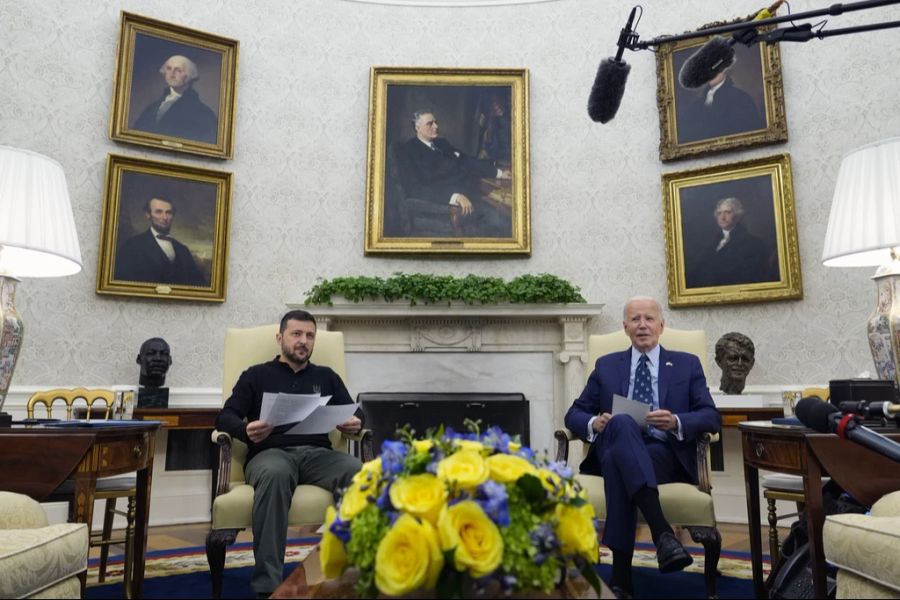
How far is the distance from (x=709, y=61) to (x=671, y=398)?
5.20ft

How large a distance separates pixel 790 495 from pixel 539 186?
3.63 meters

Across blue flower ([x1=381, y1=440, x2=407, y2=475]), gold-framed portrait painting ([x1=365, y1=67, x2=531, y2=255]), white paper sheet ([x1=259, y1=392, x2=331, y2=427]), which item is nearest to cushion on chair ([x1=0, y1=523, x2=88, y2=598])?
white paper sheet ([x1=259, y1=392, x2=331, y2=427])

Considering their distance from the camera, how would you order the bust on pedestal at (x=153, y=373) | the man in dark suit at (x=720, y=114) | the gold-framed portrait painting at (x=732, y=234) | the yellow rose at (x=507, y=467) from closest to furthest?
the yellow rose at (x=507, y=467), the bust on pedestal at (x=153, y=373), the gold-framed portrait painting at (x=732, y=234), the man in dark suit at (x=720, y=114)

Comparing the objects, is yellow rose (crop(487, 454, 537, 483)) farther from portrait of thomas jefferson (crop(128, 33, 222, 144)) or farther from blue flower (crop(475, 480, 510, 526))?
portrait of thomas jefferson (crop(128, 33, 222, 144))

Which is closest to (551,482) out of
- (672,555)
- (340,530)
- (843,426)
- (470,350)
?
(340,530)

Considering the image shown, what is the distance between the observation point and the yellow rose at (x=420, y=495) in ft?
3.97

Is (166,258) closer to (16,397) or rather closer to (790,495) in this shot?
(16,397)

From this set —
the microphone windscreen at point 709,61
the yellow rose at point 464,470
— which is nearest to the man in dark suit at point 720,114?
the microphone windscreen at point 709,61

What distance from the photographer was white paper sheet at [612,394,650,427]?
283cm

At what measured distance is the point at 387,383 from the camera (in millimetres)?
5438

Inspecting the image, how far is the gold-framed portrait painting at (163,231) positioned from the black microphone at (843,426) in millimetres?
4794

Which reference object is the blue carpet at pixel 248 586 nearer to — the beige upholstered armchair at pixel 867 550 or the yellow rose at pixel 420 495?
the beige upholstered armchair at pixel 867 550

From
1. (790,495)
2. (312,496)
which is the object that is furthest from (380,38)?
(790,495)

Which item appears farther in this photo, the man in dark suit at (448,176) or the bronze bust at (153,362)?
the man in dark suit at (448,176)
